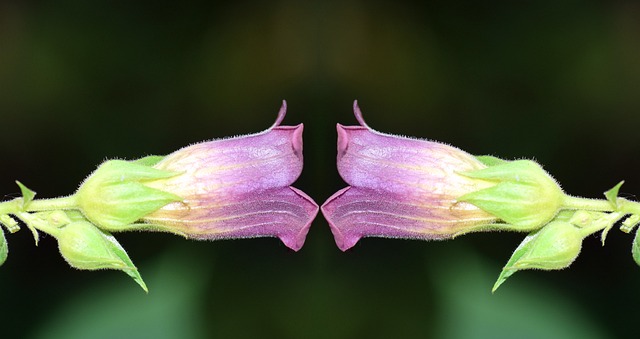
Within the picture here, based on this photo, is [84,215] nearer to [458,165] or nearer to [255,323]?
[458,165]

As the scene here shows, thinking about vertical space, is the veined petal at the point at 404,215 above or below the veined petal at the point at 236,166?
below

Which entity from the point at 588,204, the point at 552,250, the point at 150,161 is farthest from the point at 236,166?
the point at 588,204

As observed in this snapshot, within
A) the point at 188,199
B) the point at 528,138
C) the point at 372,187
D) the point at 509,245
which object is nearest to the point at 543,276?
the point at 509,245

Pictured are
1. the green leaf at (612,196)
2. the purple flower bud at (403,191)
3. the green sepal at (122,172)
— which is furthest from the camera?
the purple flower bud at (403,191)

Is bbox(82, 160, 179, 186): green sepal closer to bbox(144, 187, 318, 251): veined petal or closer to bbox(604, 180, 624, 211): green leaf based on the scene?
bbox(144, 187, 318, 251): veined petal

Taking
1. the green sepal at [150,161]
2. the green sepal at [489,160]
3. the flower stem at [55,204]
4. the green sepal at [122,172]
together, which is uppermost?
the green sepal at [122,172]

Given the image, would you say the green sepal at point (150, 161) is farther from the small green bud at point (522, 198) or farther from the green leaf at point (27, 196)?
the small green bud at point (522, 198)

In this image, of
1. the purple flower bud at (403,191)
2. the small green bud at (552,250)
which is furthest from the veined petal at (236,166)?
→ the small green bud at (552,250)
